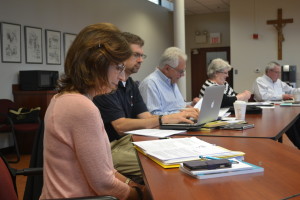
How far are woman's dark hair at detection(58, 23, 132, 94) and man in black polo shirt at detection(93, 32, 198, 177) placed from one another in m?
0.56

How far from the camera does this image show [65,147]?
45.3 inches

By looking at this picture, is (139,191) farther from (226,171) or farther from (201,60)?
(201,60)

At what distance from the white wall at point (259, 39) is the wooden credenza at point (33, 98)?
4.49 metres

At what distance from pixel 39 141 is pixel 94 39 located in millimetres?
694

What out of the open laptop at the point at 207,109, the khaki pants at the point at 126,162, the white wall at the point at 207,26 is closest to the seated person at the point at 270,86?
the open laptop at the point at 207,109

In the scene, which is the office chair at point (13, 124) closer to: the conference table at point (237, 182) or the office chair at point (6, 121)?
the office chair at point (6, 121)

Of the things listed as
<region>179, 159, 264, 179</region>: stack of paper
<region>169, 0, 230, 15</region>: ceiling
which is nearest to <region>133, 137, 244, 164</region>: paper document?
<region>179, 159, 264, 179</region>: stack of paper

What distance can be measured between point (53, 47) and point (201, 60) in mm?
5374

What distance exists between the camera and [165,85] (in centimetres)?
300

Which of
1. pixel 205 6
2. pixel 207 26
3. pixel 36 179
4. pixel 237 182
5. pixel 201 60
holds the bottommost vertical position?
pixel 36 179

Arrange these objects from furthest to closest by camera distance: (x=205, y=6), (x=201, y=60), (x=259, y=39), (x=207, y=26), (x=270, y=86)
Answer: (x=201, y=60), (x=207, y=26), (x=205, y=6), (x=259, y=39), (x=270, y=86)

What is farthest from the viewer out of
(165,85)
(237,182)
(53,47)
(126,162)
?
(53,47)

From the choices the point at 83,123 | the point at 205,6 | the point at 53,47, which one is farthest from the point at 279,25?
the point at 83,123

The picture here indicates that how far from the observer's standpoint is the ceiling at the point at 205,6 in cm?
889
